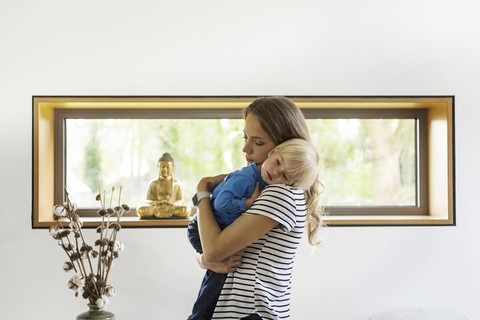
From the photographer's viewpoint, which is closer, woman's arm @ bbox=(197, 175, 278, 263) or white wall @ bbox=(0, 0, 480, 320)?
woman's arm @ bbox=(197, 175, 278, 263)

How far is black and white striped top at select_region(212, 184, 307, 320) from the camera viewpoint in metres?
1.54

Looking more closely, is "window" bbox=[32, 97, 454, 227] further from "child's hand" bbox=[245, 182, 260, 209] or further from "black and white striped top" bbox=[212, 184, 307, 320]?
"black and white striped top" bbox=[212, 184, 307, 320]

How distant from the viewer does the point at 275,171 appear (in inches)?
61.2

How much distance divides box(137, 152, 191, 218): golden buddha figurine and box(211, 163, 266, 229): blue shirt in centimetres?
133

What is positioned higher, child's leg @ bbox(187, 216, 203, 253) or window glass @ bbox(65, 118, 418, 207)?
window glass @ bbox(65, 118, 418, 207)

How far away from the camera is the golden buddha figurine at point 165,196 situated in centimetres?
298

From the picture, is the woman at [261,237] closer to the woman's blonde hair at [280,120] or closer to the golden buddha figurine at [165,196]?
the woman's blonde hair at [280,120]

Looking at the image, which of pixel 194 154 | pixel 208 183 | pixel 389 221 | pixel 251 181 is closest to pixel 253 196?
pixel 251 181

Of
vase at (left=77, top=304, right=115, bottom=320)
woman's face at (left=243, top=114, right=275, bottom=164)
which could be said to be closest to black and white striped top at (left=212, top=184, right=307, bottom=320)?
woman's face at (left=243, top=114, right=275, bottom=164)
